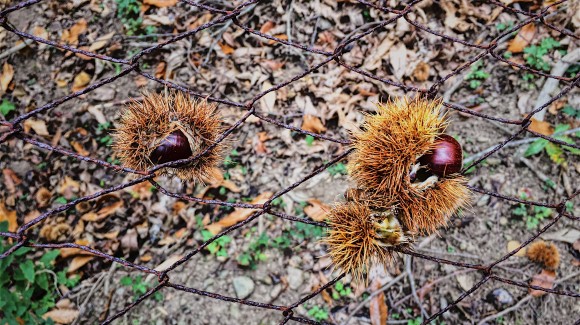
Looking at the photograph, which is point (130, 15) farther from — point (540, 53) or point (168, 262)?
point (540, 53)

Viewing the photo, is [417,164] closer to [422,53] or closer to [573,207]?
[573,207]

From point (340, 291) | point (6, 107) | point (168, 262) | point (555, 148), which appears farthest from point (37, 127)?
point (555, 148)

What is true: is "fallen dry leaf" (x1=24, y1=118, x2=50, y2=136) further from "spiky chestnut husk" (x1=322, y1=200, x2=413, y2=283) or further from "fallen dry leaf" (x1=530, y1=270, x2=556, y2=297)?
"fallen dry leaf" (x1=530, y1=270, x2=556, y2=297)

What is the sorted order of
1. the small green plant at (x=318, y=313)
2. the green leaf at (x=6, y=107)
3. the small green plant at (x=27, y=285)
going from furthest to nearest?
the green leaf at (x=6, y=107) → the small green plant at (x=318, y=313) → the small green plant at (x=27, y=285)

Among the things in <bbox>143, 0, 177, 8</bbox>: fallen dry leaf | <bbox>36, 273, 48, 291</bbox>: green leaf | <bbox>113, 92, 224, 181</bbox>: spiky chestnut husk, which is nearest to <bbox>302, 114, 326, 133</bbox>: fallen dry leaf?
<bbox>143, 0, 177, 8</bbox>: fallen dry leaf

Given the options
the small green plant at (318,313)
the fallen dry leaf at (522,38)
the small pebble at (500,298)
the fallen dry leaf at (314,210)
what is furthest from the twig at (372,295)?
the fallen dry leaf at (522,38)

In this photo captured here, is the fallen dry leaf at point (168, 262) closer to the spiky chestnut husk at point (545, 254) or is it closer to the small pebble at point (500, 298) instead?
the small pebble at point (500, 298)
